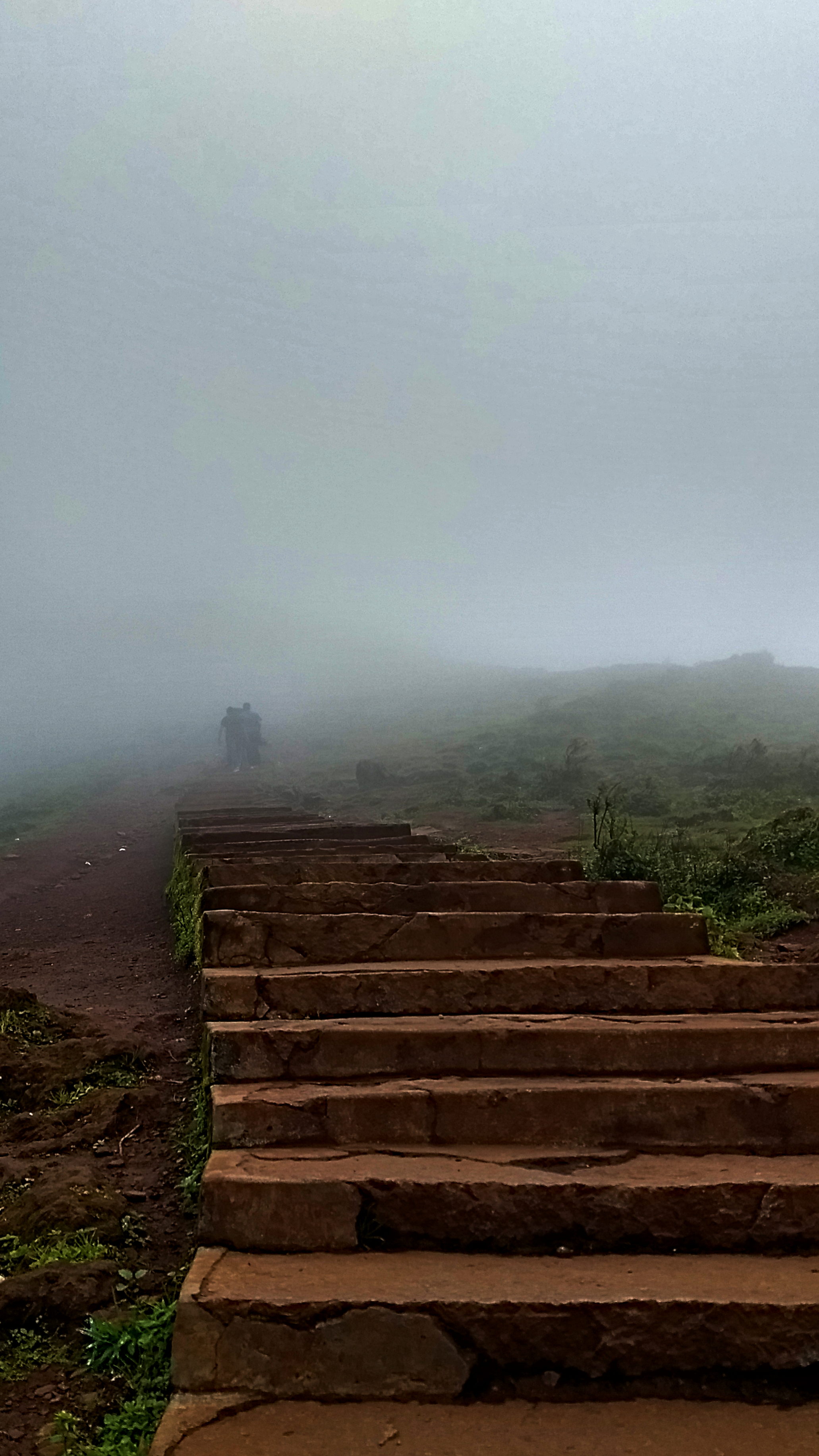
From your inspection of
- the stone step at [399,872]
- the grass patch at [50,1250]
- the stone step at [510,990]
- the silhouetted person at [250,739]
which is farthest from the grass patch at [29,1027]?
the silhouetted person at [250,739]

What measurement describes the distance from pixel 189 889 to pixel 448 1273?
6.20 m

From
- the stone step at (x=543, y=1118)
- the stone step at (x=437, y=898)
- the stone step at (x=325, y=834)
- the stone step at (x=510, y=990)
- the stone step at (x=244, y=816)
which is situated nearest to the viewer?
the stone step at (x=543, y=1118)

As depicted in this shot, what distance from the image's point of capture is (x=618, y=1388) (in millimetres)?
2670

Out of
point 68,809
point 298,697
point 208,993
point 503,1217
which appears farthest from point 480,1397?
point 298,697

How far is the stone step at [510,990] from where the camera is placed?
4211 millimetres

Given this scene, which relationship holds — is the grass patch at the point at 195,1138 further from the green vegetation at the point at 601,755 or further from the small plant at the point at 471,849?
the green vegetation at the point at 601,755

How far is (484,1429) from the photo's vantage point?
8.20ft

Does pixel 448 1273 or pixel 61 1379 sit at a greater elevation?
pixel 448 1273

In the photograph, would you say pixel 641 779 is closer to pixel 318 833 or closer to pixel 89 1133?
pixel 318 833

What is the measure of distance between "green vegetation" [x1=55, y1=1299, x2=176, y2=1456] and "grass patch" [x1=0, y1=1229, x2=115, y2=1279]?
37 cm

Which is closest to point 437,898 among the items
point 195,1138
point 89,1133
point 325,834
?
point 195,1138

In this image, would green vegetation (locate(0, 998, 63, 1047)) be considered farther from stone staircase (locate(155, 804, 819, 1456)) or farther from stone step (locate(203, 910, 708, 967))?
stone step (locate(203, 910, 708, 967))

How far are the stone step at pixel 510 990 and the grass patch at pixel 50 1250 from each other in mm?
1021

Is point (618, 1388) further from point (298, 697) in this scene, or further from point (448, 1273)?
point (298, 697)
